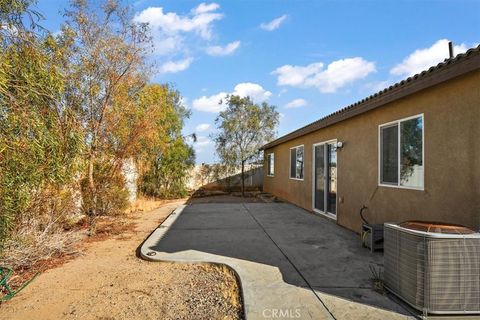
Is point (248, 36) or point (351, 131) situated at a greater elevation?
point (248, 36)

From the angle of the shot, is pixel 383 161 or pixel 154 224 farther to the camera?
pixel 154 224

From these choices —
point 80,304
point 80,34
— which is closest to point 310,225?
point 80,304

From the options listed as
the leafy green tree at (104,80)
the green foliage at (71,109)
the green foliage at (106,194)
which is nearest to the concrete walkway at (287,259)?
the green foliage at (106,194)

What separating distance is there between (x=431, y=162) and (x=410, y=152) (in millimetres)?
581

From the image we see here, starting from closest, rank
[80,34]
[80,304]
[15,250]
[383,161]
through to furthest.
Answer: [80,304]
[15,250]
[383,161]
[80,34]

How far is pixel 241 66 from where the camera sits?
38.8ft

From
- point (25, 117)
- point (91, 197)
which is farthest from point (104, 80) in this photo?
point (25, 117)

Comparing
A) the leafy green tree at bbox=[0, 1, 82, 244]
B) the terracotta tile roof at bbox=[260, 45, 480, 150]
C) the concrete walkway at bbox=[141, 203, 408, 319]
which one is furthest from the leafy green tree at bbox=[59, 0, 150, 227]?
the terracotta tile roof at bbox=[260, 45, 480, 150]

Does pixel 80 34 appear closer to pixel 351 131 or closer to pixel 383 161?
pixel 351 131

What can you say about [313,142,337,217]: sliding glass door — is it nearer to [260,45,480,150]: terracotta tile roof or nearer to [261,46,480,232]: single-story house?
[261,46,480,232]: single-story house

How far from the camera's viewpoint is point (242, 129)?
647 inches

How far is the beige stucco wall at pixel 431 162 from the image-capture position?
→ 393 cm

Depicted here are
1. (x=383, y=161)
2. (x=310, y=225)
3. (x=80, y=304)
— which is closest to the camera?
(x=80, y=304)

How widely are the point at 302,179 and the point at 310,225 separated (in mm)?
3404
